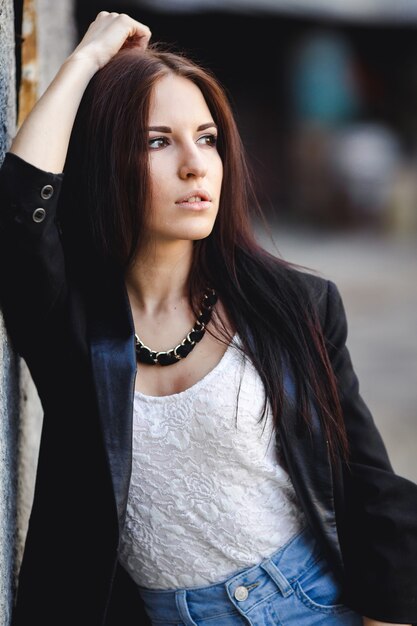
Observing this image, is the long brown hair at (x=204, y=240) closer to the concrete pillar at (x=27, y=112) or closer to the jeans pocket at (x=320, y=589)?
the jeans pocket at (x=320, y=589)

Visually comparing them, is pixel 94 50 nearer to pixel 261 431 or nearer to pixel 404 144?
pixel 261 431

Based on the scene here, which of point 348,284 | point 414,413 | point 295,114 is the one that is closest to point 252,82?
point 295,114

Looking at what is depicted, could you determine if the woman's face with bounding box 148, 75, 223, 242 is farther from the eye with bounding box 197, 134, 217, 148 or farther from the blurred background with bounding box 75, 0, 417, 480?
the blurred background with bounding box 75, 0, 417, 480

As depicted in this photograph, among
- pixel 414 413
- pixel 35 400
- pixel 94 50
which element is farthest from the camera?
pixel 414 413

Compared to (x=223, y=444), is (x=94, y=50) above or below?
above

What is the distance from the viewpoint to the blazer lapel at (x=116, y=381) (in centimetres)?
185

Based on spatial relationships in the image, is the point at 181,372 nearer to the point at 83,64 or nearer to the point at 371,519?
the point at 371,519

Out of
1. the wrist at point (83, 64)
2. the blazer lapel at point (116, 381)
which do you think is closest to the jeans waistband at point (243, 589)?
the blazer lapel at point (116, 381)

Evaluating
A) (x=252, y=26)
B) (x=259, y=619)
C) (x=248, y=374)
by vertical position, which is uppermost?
(x=252, y=26)

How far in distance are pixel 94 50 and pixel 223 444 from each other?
0.91 m

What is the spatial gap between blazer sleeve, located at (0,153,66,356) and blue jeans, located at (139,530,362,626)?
26.0 inches

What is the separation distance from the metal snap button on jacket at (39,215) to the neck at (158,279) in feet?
1.01

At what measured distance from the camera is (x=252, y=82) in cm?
1567

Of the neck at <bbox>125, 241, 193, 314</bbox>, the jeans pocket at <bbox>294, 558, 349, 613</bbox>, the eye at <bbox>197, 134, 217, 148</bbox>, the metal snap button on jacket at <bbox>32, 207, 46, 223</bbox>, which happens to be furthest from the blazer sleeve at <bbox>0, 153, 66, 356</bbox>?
the jeans pocket at <bbox>294, 558, 349, 613</bbox>
